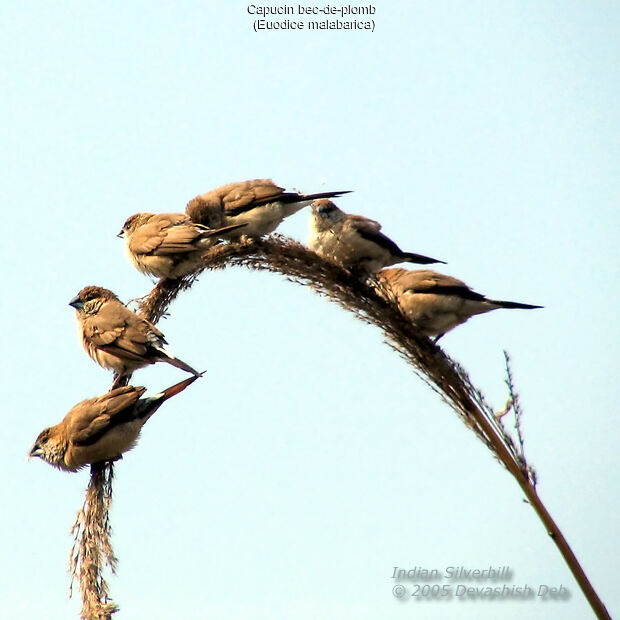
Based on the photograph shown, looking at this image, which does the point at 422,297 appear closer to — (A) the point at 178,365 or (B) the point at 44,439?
(A) the point at 178,365

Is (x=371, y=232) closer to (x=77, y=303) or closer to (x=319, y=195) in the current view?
(x=319, y=195)

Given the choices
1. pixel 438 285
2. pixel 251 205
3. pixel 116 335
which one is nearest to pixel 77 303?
pixel 116 335

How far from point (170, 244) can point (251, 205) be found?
1.76ft

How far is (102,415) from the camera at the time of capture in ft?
14.2

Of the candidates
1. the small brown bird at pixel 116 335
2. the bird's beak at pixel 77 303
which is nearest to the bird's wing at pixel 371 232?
the small brown bird at pixel 116 335

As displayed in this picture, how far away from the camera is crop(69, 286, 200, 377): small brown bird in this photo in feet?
15.0

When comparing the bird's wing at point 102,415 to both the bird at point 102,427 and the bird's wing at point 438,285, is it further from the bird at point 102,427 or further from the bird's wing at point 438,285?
the bird's wing at point 438,285

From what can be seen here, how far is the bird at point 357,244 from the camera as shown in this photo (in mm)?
4402

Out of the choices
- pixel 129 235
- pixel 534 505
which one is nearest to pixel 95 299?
pixel 129 235

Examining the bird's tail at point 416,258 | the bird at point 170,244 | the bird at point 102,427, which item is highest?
the bird at point 170,244

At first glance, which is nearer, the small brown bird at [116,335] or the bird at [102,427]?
the bird at [102,427]

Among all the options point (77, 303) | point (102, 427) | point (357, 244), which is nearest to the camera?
point (102, 427)

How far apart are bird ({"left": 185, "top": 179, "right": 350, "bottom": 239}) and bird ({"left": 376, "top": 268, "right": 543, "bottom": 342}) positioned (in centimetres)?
77

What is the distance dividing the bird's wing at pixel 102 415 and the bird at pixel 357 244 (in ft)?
4.29
